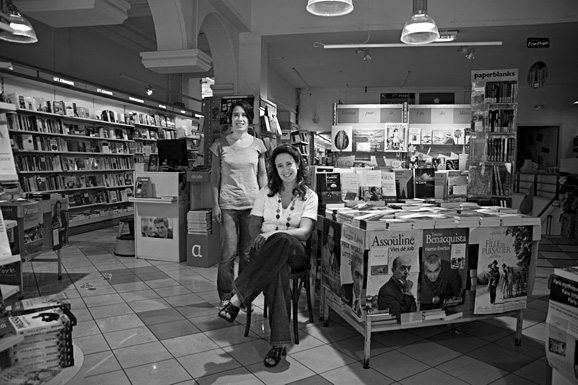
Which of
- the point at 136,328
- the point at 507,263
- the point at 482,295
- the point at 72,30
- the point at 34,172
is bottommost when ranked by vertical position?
the point at 136,328

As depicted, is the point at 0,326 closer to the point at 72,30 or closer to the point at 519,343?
the point at 519,343

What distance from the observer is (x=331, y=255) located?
3.42 m

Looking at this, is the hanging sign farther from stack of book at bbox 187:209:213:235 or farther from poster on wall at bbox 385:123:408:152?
stack of book at bbox 187:209:213:235

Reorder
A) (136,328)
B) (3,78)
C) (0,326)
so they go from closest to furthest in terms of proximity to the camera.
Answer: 1. (0,326)
2. (136,328)
3. (3,78)

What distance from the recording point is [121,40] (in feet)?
33.0

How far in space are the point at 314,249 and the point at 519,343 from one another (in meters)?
1.73

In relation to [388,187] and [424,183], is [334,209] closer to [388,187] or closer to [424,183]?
[388,187]

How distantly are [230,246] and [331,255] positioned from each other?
99 centimetres

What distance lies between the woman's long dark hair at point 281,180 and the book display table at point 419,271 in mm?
362

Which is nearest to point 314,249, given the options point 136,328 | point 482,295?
point 482,295

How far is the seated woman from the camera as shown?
2.88 meters

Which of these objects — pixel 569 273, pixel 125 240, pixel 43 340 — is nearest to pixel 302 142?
pixel 125 240

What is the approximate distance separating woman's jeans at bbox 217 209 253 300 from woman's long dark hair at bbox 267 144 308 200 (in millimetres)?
625

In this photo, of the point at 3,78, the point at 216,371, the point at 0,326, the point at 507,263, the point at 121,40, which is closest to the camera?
the point at 0,326
